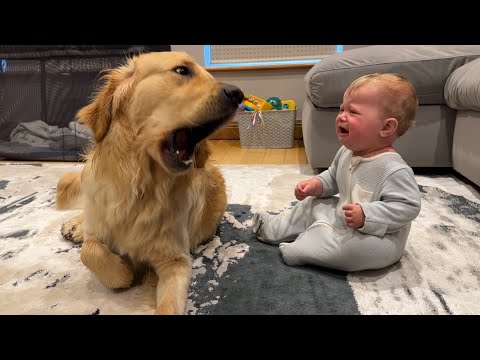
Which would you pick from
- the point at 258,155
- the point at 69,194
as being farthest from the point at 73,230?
the point at 258,155

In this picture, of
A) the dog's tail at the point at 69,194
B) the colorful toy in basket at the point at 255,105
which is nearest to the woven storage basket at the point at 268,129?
the colorful toy in basket at the point at 255,105

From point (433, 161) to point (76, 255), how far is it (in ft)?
6.67

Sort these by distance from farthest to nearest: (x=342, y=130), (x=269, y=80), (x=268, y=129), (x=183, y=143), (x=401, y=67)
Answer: (x=269, y=80) < (x=268, y=129) < (x=401, y=67) < (x=342, y=130) < (x=183, y=143)

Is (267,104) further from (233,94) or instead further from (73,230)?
(233,94)

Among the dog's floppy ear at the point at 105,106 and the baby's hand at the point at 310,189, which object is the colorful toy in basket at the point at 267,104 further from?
the dog's floppy ear at the point at 105,106

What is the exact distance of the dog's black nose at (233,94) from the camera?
1011mm

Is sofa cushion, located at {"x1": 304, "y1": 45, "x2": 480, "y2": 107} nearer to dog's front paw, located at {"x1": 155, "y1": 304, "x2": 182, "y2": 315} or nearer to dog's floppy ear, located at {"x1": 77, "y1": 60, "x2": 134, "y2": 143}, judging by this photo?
dog's floppy ear, located at {"x1": 77, "y1": 60, "x2": 134, "y2": 143}

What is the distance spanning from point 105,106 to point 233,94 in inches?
14.6

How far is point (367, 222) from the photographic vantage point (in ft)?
3.63

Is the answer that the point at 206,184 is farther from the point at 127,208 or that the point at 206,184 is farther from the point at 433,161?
the point at 433,161

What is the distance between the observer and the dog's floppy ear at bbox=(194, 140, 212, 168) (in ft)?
3.95

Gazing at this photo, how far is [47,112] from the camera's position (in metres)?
2.96

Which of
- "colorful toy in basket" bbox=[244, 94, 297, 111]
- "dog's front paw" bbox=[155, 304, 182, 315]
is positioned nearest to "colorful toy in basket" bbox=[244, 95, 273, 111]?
"colorful toy in basket" bbox=[244, 94, 297, 111]
